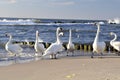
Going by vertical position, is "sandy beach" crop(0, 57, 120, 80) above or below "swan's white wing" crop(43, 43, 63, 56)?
below

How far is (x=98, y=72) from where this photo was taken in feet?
45.8

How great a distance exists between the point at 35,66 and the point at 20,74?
2.43 metres

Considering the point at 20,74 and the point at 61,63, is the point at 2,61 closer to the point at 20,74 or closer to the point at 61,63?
the point at 61,63

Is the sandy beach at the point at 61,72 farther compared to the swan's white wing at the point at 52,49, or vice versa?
the swan's white wing at the point at 52,49

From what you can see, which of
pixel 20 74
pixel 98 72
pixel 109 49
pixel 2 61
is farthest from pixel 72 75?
pixel 109 49

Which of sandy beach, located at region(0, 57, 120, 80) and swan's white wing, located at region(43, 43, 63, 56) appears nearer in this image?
sandy beach, located at region(0, 57, 120, 80)

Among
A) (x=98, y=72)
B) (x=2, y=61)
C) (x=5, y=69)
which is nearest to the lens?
(x=98, y=72)

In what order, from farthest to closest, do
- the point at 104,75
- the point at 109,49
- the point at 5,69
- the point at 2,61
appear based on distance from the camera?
the point at 109,49 < the point at 2,61 < the point at 5,69 < the point at 104,75

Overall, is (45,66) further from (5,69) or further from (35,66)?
(5,69)

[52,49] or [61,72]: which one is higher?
[52,49]

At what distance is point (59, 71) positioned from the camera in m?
14.8

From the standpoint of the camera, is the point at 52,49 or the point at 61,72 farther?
the point at 52,49

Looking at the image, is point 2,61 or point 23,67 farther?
point 2,61

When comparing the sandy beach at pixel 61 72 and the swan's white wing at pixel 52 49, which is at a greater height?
the swan's white wing at pixel 52 49
